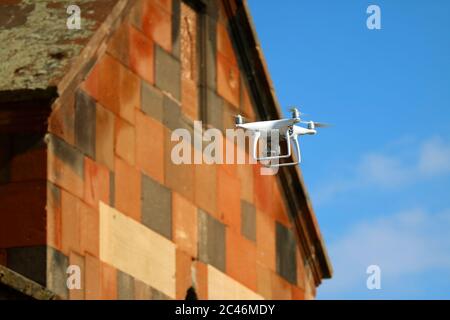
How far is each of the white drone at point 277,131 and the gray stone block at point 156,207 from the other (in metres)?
1.17

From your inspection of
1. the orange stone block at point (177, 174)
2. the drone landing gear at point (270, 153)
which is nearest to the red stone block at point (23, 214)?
the orange stone block at point (177, 174)

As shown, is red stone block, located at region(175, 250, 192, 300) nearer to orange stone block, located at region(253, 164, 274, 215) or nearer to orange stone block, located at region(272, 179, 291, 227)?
orange stone block, located at region(253, 164, 274, 215)

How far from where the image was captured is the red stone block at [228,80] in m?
25.6

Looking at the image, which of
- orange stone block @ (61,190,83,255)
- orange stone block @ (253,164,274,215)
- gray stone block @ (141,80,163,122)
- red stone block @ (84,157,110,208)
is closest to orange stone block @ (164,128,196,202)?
gray stone block @ (141,80,163,122)

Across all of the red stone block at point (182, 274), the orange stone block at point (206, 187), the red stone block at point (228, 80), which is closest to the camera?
the red stone block at point (182, 274)

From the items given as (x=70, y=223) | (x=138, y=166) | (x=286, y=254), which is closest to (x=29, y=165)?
(x=70, y=223)

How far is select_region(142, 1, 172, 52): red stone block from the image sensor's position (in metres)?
23.7

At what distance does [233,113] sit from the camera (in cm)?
2567

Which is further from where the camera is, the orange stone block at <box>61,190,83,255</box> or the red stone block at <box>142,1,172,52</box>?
the red stone block at <box>142,1,172,52</box>

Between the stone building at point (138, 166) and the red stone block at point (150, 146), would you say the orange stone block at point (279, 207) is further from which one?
the red stone block at point (150, 146)

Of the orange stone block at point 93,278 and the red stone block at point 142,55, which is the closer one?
the orange stone block at point 93,278

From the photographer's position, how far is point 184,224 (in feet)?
78.3

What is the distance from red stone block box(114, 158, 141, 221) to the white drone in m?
1.32
